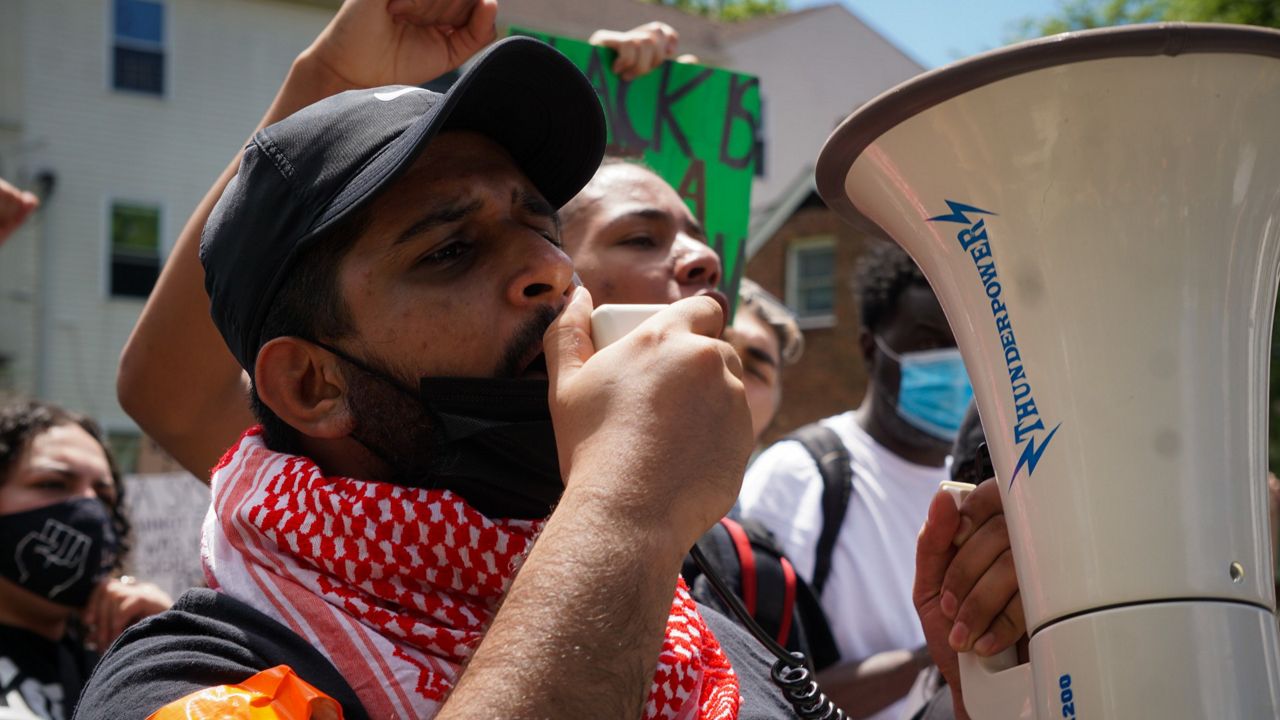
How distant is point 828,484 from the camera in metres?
3.90

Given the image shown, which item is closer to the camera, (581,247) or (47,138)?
(581,247)

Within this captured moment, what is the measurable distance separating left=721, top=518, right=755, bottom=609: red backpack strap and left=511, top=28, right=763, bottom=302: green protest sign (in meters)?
0.65

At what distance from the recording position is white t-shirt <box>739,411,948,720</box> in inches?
146

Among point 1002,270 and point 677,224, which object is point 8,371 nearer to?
point 677,224

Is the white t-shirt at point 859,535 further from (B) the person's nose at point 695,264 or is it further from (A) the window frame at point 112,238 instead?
(A) the window frame at point 112,238

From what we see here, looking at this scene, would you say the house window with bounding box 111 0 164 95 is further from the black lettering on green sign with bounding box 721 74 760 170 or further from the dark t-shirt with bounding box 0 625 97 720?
the black lettering on green sign with bounding box 721 74 760 170

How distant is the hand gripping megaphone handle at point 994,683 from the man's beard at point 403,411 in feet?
1.93

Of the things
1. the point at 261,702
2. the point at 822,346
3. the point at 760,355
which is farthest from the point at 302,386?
the point at 822,346

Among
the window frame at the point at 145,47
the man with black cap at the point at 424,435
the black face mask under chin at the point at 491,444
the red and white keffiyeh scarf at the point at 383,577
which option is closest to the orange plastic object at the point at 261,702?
the man with black cap at the point at 424,435

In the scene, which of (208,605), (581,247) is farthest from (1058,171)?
(581,247)

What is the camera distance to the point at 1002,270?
142cm

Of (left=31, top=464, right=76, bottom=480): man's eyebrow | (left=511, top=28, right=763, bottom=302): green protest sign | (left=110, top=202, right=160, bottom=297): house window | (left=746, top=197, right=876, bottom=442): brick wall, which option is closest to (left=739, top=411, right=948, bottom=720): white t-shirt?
(left=511, top=28, right=763, bottom=302): green protest sign

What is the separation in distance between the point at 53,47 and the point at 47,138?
4.35ft

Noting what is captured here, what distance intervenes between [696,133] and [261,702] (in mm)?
Result: 2362
